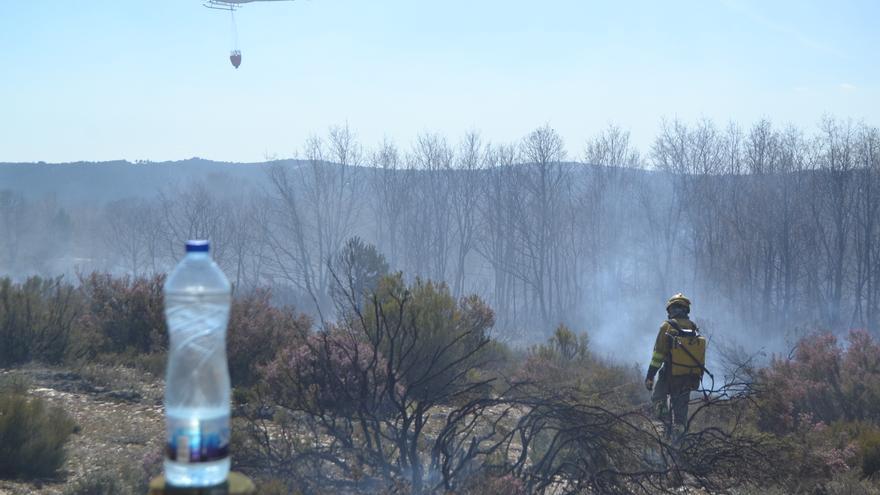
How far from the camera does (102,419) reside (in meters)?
9.11

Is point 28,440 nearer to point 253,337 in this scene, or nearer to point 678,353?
point 253,337

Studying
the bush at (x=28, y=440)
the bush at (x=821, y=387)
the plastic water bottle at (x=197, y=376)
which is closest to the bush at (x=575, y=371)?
the bush at (x=821, y=387)

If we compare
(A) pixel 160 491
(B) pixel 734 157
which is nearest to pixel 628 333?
(B) pixel 734 157

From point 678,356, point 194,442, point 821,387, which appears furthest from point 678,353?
point 194,442

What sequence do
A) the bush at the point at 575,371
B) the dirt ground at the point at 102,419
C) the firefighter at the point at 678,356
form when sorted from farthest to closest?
the bush at the point at 575,371 → the firefighter at the point at 678,356 → the dirt ground at the point at 102,419

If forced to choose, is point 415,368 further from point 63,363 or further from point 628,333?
point 628,333

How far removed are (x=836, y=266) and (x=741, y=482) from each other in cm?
4566

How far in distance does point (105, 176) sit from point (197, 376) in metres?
137

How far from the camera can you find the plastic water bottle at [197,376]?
2.05 m

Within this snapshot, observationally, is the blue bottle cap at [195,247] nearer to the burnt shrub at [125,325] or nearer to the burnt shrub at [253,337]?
the burnt shrub at [253,337]

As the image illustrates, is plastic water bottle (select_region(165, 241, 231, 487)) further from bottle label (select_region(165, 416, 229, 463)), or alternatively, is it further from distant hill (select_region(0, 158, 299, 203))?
distant hill (select_region(0, 158, 299, 203))

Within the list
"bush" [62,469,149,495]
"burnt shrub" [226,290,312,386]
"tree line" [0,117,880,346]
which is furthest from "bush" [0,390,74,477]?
"tree line" [0,117,880,346]

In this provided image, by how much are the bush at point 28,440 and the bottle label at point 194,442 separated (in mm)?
5693

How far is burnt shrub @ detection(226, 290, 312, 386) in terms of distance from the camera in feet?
36.8
